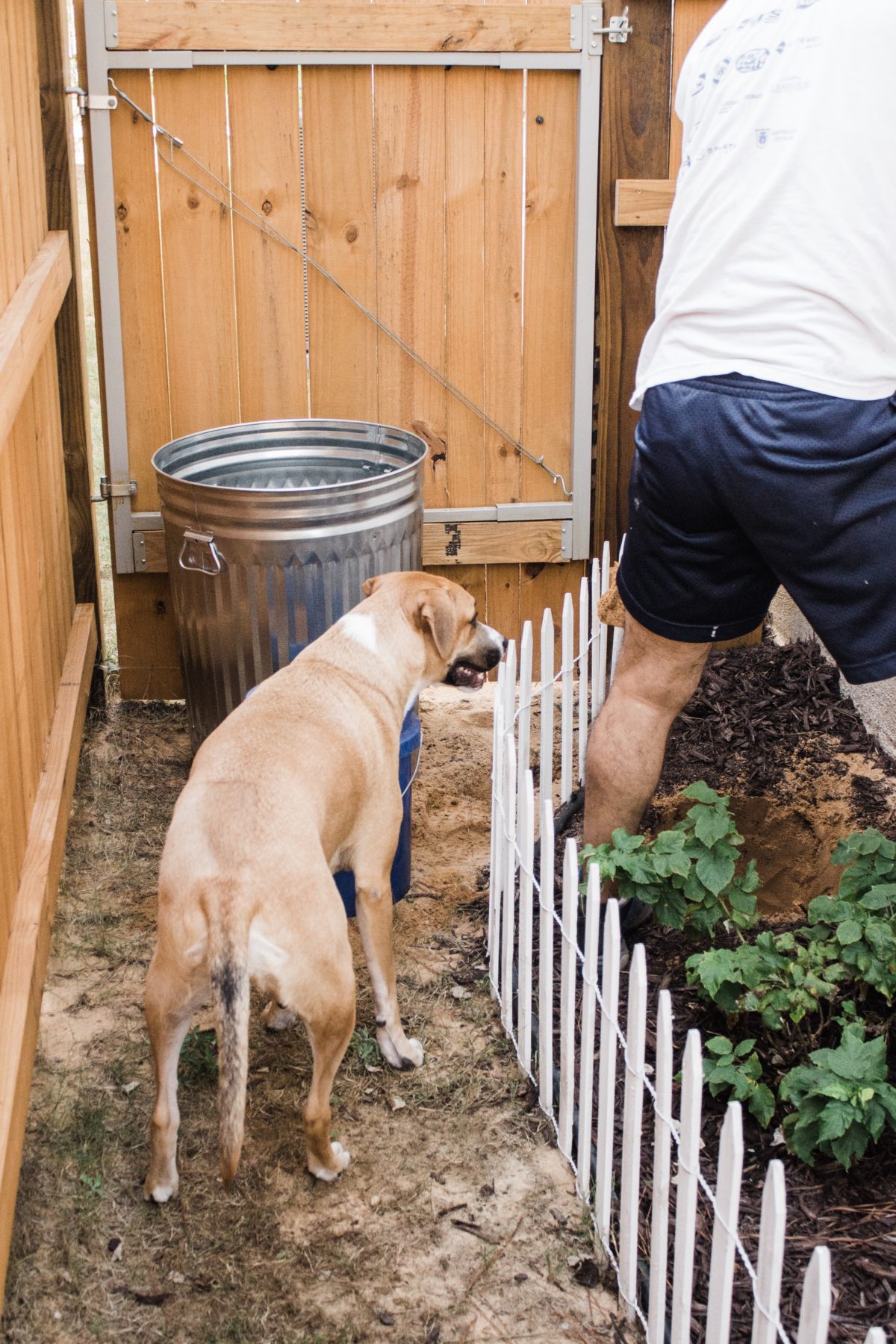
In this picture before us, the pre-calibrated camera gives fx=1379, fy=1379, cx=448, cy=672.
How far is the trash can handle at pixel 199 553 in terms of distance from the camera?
14.6 feet

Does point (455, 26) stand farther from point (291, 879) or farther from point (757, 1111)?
point (757, 1111)

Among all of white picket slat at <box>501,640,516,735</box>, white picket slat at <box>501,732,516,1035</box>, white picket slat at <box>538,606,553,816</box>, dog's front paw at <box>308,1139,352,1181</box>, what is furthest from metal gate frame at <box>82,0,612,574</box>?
dog's front paw at <box>308,1139,352,1181</box>

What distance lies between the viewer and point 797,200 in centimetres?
283

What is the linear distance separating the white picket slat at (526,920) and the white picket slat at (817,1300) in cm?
143

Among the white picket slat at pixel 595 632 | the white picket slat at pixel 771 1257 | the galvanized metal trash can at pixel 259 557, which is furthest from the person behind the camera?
the white picket slat at pixel 595 632

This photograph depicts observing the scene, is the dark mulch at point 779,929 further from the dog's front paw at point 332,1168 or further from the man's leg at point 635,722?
the dog's front paw at point 332,1168

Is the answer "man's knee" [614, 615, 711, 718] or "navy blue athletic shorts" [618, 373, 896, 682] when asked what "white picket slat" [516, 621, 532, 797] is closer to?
"man's knee" [614, 615, 711, 718]

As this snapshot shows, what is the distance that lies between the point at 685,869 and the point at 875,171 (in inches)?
61.7

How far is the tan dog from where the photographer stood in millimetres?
2680

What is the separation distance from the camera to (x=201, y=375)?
5.40 m

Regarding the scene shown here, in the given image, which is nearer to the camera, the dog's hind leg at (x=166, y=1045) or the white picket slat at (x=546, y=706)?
the dog's hind leg at (x=166, y=1045)

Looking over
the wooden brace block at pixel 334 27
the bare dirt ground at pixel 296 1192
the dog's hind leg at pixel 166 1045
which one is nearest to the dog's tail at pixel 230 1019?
the dog's hind leg at pixel 166 1045

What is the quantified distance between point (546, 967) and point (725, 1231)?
0.97 meters

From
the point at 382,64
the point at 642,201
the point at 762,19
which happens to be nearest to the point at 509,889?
the point at 762,19
